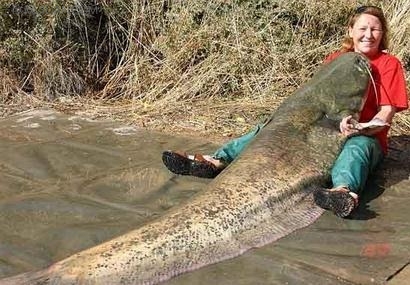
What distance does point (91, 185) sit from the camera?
404 cm

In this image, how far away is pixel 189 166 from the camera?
4.17m

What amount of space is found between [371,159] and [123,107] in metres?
2.93

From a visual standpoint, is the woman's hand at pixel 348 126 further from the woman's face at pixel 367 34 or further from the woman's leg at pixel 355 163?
the woman's face at pixel 367 34

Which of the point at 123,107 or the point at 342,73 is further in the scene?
the point at 123,107

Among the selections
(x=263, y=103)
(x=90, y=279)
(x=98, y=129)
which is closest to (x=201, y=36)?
(x=263, y=103)

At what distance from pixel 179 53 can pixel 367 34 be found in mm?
2893

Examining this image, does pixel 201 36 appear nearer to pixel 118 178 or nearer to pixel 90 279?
pixel 118 178

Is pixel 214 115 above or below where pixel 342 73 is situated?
below

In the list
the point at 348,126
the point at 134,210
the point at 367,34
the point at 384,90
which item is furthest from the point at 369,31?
the point at 134,210

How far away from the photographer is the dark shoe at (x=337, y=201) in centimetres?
339

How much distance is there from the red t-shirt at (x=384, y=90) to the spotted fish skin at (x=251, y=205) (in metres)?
0.10

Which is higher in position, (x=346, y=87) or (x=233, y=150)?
(x=346, y=87)

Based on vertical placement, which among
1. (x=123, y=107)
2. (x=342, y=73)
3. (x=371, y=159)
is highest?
(x=342, y=73)

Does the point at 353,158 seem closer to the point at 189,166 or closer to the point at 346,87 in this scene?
the point at 346,87
